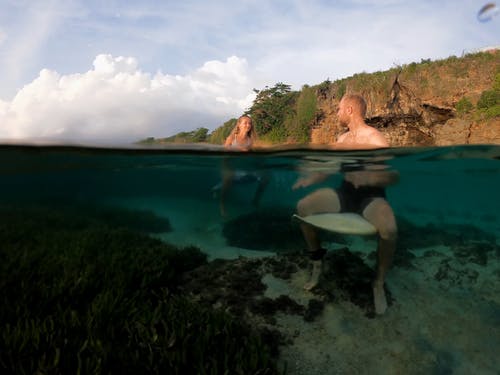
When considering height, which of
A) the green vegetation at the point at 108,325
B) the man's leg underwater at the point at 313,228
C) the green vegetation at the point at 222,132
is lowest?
the green vegetation at the point at 108,325

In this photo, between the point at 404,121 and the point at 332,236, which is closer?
the point at 332,236

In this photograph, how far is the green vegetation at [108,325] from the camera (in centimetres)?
279

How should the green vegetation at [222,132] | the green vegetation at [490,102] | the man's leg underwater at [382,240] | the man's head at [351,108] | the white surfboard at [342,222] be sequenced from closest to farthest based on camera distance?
the man's leg underwater at [382,240] < the white surfboard at [342,222] < the man's head at [351,108] < the green vegetation at [490,102] < the green vegetation at [222,132]

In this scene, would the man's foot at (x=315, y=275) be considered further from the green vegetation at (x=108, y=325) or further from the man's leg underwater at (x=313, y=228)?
the green vegetation at (x=108, y=325)

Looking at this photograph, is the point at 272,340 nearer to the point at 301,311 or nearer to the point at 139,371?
the point at 301,311

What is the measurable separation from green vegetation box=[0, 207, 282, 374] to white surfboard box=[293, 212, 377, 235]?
2117mm

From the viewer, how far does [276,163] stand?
11.9m

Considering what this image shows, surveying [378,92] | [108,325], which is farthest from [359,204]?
[378,92]

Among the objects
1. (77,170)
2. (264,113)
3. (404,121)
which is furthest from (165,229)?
(404,121)

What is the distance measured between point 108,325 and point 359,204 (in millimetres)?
4444

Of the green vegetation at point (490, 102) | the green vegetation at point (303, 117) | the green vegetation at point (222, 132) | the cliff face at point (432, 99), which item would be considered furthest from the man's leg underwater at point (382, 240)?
the green vegetation at point (222, 132)

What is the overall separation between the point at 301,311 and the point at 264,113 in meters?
23.0

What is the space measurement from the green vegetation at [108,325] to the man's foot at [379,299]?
2177mm

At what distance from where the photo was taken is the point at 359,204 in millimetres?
5258
